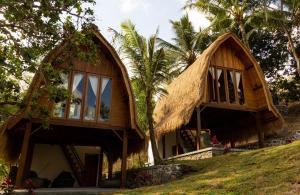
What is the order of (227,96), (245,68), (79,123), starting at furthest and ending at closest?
(245,68), (227,96), (79,123)

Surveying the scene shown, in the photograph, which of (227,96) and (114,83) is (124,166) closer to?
(114,83)

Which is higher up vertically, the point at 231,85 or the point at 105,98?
the point at 231,85

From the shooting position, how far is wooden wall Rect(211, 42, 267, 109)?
58.4 feet

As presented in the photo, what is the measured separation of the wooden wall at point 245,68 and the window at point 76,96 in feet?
25.3

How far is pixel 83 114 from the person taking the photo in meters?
13.0

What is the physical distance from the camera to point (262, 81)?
17.4 metres

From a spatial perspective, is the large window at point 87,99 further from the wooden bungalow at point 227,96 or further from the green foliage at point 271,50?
the green foliage at point 271,50

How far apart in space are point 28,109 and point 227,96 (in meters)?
10.5

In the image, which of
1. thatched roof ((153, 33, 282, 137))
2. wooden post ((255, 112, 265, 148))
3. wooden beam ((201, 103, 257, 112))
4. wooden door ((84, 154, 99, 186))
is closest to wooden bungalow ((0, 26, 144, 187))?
wooden door ((84, 154, 99, 186))

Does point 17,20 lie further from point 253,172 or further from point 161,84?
point 161,84

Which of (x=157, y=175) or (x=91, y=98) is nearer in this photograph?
(x=157, y=175)

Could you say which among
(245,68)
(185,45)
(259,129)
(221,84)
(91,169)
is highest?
(185,45)

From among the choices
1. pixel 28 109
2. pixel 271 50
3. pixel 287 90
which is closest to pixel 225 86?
pixel 28 109

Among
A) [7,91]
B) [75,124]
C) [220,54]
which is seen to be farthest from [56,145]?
[220,54]
